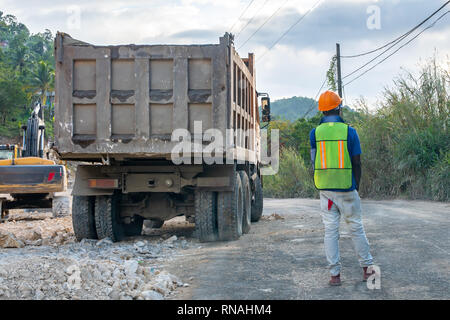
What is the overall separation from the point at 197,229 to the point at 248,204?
185 cm

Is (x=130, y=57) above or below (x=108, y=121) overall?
above

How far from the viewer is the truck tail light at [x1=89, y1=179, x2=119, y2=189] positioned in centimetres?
838

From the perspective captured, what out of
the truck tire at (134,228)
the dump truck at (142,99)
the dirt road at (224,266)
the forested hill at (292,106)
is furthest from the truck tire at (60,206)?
the forested hill at (292,106)

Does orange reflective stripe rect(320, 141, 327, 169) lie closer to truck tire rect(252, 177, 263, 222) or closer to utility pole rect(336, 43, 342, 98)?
truck tire rect(252, 177, 263, 222)

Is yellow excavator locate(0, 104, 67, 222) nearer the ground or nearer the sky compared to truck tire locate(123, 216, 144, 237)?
nearer the sky

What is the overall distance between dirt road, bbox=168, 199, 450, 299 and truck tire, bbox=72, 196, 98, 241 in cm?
179

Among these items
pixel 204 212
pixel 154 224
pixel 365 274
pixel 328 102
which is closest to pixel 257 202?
pixel 154 224

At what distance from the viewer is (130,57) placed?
773 cm

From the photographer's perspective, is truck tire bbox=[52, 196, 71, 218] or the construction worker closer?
the construction worker

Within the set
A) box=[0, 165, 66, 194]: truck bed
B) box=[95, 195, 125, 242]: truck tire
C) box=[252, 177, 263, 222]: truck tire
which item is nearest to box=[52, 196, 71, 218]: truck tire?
box=[0, 165, 66, 194]: truck bed

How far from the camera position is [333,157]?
5.32 m

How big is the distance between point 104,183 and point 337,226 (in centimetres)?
419
